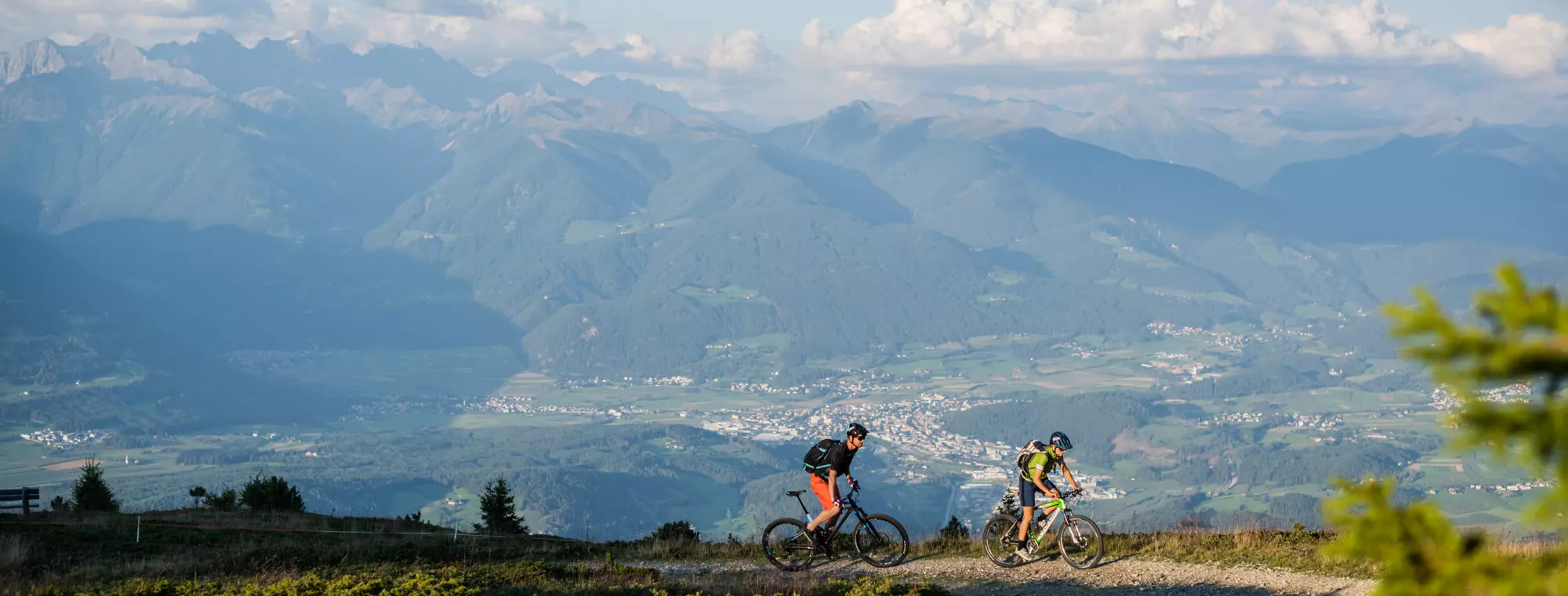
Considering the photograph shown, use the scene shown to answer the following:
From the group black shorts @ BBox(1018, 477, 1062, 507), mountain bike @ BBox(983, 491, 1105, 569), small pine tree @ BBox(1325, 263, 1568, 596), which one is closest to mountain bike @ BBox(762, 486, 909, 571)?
mountain bike @ BBox(983, 491, 1105, 569)

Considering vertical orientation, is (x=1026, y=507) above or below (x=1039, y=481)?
below

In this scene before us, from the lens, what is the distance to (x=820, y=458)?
17562 mm

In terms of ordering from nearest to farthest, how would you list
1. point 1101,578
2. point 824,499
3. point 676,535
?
point 1101,578 → point 824,499 → point 676,535

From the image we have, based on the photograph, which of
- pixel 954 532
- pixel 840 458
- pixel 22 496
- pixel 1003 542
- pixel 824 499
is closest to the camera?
pixel 840 458

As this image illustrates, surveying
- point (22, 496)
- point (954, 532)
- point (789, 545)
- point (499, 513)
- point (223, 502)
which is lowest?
point (954, 532)

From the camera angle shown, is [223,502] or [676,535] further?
[223,502]

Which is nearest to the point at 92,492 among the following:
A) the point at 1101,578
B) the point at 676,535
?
the point at 676,535

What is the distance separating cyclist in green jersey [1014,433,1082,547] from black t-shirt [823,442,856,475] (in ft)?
8.36

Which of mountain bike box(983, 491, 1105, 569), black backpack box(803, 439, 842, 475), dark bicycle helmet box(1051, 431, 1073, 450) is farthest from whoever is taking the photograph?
mountain bike box(983, 491, 1105, 569)

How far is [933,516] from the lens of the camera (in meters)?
162

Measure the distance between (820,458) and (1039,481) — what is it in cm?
325

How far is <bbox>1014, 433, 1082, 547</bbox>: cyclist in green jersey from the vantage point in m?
17.5

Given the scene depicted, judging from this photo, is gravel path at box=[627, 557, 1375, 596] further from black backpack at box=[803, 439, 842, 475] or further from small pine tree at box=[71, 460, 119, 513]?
small pine tree at box=[71, 460, 119, 513]

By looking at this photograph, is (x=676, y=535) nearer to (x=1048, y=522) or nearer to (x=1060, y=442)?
(x=1048, y=522)
